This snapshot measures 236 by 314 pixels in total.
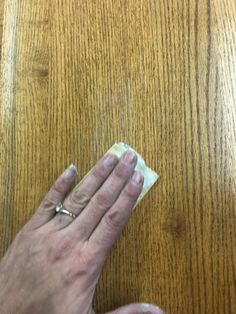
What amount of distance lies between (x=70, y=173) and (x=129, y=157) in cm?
8

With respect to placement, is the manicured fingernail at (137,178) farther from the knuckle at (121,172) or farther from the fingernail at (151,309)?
the fingernail at (151,309)

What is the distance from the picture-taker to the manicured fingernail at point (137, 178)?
519mm

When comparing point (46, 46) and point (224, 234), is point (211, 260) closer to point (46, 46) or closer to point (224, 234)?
point (224, 234)

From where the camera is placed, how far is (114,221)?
511 millimetres

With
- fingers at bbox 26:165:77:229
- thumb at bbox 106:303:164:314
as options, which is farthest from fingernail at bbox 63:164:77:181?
thumb at bbox 106:303:164:314

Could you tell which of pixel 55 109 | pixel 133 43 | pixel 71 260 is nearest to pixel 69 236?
pixel 71 260

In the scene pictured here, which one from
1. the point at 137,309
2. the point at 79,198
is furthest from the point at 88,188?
the point at 137,309

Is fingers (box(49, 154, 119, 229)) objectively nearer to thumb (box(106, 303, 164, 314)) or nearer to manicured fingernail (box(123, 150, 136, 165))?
manicured fingernail (box(123, 150, 136, 165))

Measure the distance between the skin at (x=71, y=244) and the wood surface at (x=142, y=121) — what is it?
19 millimetres

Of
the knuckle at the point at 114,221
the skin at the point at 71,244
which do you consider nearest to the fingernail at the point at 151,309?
the skin at the point at 71,244

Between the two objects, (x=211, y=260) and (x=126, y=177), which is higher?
(x=126, y=177)

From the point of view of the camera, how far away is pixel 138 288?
20.3 inches

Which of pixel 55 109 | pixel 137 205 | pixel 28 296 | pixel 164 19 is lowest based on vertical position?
pixel 28 296

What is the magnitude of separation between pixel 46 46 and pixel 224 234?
358mm
